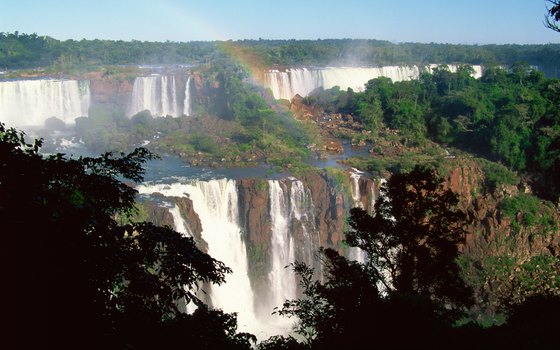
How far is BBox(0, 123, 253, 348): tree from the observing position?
4125 millimetres

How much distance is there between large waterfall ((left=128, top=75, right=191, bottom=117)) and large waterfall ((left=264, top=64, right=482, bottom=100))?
305 inches

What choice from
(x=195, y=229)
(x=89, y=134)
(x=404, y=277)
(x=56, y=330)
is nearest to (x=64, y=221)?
(x=56, y=330)

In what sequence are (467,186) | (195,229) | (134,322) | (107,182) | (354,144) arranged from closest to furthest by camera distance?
(134,322) → (107,182) → (195,229) → (467,186) → (354,144)

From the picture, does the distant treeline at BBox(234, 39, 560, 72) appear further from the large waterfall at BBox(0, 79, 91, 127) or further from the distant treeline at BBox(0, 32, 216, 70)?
the large waterfall at BBox(0, 79, 91, 127)

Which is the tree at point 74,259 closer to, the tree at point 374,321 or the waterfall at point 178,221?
the tree at point 374,321

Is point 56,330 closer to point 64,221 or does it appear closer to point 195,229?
point 64,221

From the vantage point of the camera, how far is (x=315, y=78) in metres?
48.9

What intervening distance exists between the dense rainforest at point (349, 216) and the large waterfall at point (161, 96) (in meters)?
1.23

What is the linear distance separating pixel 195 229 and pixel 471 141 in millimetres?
22502

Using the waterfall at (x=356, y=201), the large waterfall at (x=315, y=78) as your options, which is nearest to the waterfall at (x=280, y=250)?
the waterfall at (x=356, y=201)

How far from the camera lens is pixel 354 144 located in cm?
3306

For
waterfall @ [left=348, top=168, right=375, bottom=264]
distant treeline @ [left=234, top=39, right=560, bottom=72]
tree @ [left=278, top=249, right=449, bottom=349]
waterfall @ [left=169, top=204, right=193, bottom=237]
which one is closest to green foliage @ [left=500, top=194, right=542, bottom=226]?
waterfall @ [left=348, top=168, right=375, bottom=264]

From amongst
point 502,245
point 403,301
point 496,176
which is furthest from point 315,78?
point 403,301

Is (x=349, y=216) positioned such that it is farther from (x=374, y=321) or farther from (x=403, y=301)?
(x=374, y=321)
